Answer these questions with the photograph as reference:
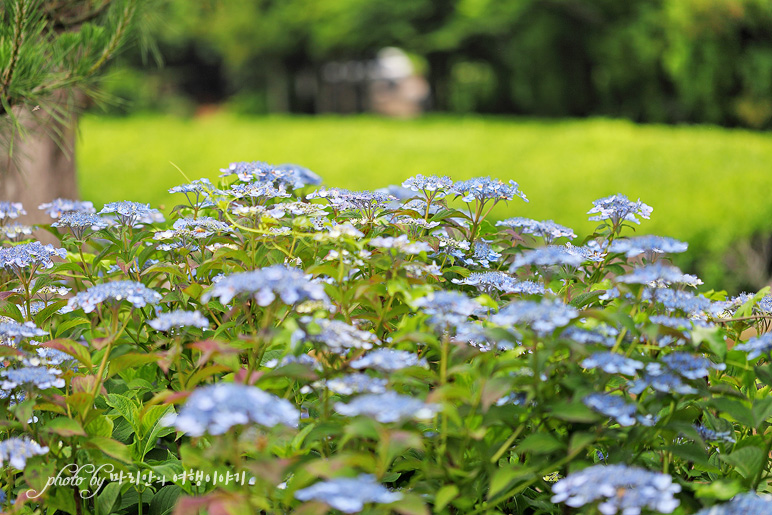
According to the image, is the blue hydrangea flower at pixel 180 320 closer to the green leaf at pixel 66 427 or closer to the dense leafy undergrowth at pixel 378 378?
the dense leafy undergrowth at pixel 378 378

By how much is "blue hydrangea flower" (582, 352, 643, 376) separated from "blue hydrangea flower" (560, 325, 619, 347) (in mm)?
34

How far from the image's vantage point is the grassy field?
20.6 feet

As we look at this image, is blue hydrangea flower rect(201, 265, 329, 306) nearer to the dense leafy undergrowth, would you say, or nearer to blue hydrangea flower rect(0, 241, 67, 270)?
the dense leafy undergrowth

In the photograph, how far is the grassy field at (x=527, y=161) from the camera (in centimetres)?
627

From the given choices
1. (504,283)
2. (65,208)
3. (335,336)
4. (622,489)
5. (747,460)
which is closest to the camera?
(622,489)

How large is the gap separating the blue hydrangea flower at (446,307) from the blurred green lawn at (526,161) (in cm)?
402

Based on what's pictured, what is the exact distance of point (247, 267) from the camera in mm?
1516

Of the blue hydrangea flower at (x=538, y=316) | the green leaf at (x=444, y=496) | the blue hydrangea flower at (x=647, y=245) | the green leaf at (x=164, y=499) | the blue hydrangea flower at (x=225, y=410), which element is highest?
the blue hydrangea flower at (x=647, y=245)

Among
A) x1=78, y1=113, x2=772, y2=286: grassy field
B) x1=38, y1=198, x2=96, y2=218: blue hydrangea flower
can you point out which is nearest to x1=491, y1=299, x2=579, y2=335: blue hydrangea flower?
x1=38, y1=198, x2=96, y2=218: blue hydrangea flower

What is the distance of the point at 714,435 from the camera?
129 centimetres

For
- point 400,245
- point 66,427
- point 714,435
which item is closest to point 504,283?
point 400,245

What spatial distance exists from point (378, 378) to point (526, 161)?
26.0 ft

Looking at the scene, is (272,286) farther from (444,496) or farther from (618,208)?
(618,208)

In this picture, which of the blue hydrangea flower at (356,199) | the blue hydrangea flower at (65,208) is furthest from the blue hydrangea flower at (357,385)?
the blue hydrangea flower at (65,208)
